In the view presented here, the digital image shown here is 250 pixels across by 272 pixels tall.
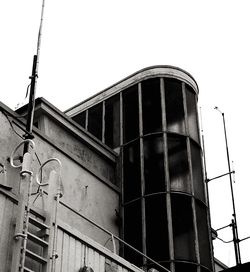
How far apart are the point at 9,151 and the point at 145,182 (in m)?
6.09

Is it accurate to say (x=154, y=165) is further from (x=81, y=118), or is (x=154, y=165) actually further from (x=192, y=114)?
(x=81, y=118)

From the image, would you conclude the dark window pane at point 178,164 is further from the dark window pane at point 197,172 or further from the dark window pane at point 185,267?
the dark window pane at point 185,267

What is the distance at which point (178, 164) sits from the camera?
68.5ft

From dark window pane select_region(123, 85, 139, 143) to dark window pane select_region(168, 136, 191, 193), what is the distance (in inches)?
62.9

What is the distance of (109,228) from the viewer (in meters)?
19.8

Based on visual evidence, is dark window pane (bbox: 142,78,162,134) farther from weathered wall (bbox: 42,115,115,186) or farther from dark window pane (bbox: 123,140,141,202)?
weathered wall (bbox: 42,115,115,186)

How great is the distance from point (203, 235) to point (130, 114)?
19.2ft

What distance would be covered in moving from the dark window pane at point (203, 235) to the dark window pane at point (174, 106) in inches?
125

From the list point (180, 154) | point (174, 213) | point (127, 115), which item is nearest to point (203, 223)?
point (174, 213)

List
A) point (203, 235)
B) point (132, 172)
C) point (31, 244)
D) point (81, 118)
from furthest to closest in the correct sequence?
1. point (81, 118)
2. point (132, 172)
3. point (203, 235)
4. point (31, 244)

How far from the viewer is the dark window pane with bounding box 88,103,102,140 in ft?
79.1

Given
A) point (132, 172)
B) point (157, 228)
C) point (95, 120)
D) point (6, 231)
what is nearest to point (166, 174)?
point (132, 172)

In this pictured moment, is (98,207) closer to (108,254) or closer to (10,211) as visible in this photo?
(108,254)

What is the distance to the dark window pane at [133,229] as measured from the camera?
62.5ft
